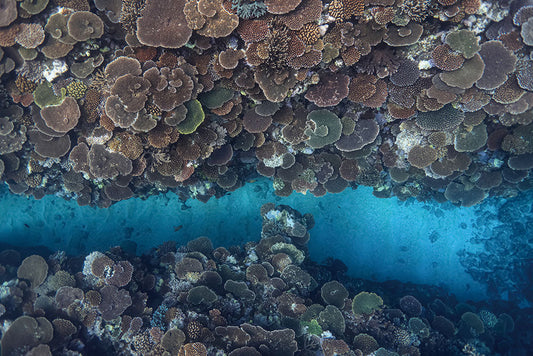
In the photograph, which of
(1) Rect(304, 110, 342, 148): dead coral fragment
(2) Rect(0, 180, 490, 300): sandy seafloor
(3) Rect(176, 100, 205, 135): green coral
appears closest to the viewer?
(3) Rect(176, 100, 205, 135): green coral

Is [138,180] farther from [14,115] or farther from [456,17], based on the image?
[456,17]

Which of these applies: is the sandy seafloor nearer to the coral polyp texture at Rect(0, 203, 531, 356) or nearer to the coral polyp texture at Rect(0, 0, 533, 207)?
the coral polyp texture at Rect(0, 203, 531, 356)

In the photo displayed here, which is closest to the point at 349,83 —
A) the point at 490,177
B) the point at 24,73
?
the point at 490,177

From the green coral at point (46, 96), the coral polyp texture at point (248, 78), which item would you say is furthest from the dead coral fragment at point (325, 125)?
the green coral at point (46, 96)

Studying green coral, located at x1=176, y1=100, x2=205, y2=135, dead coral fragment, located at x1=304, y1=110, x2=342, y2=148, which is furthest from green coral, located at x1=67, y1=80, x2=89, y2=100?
dead coral fragment, located at x1=304, y1=110, x2=342, y2=148

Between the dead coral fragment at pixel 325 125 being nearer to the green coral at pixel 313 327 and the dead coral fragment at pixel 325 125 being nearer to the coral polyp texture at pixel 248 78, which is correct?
the coral polyp texture at pixel 248 78
